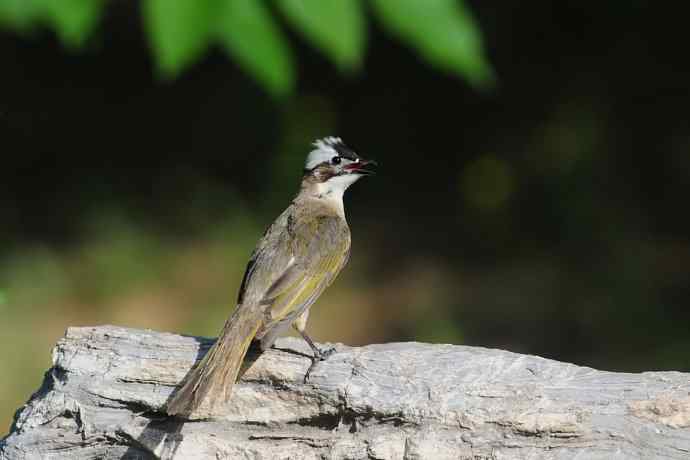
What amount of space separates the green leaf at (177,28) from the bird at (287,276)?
2292mm

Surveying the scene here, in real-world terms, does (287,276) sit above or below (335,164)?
below

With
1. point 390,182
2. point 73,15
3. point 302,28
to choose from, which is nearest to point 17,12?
point 73,15

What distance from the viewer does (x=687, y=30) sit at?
11602mm

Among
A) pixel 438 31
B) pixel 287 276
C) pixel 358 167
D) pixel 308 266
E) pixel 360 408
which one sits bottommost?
pixel 360 408

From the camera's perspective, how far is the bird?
472cm

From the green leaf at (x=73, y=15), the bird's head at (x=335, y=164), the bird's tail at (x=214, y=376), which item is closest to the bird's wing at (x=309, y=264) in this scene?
the bird's tail at (x=214, y=376)

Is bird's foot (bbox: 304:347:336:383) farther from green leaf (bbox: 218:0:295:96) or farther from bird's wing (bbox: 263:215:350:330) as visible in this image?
green leaf (bbox: 218:0:295:96)

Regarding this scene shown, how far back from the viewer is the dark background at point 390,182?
10.6 meters

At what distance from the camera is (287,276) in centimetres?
570

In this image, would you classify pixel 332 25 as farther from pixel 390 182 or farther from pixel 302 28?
pixel 390 182

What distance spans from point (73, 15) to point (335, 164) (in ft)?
13.3

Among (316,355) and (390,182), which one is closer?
(316,355)

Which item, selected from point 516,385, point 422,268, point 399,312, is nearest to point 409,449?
point 516,385

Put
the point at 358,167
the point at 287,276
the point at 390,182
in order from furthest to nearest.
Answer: the point at 390,182
the point at 358,167
the point at 287,276
